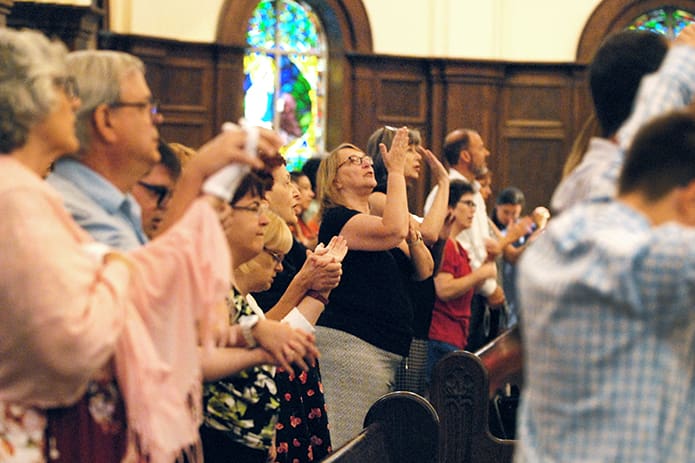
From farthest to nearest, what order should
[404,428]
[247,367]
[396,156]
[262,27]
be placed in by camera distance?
[262,27]
[396,156]
[404,428]
[247,367]

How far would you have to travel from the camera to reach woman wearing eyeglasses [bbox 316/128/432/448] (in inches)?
187

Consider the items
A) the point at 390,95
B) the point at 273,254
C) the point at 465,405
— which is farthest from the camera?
the point at 390,95

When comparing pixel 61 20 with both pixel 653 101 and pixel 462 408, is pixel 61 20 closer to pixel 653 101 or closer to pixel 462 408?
pixel 462 408

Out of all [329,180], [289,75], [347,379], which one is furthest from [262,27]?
[347,379]

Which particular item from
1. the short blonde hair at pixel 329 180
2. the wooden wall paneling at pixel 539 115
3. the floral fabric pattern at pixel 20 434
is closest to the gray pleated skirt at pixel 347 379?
the short blonde hair at pixel 329 180

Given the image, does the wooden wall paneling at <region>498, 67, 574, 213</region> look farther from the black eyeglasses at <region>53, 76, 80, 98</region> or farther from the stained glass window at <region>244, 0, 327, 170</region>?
the black eyeglasses at <region>53, 76, 80, 98</region>

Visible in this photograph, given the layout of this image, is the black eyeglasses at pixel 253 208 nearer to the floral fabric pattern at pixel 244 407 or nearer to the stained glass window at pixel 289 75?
the floral fabric pattern at pixel 244 407

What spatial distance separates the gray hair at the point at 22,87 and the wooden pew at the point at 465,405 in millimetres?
2461

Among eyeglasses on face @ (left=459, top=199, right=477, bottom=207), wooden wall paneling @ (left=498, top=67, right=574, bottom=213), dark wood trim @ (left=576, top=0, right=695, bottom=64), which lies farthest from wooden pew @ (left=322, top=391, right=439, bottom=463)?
dark wood trim @ (left=576, top=0, right=695, bottom=64)

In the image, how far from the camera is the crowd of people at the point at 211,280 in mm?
1989

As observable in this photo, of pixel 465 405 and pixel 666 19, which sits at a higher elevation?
pixel 666 19

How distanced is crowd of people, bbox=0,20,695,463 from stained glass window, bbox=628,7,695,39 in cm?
968

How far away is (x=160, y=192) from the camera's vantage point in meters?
3.13

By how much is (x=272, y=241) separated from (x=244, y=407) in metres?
0.77
